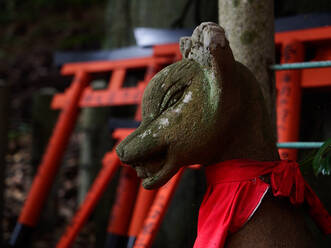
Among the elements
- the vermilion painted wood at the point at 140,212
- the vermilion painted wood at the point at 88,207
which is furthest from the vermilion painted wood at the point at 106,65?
the vermilion painted wood at the point at 140,212

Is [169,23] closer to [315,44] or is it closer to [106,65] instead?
[106,65]

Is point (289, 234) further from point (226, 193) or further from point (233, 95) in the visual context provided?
point (233, 95)

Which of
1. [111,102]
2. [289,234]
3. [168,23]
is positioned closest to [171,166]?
[289,234]

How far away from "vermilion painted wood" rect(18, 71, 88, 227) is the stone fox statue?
1994mm

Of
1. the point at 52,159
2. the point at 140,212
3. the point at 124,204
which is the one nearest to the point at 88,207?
the point at 124,204

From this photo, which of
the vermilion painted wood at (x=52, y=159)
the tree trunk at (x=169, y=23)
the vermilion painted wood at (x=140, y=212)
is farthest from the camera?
the vermilion painted wood at (x=52, y=159)

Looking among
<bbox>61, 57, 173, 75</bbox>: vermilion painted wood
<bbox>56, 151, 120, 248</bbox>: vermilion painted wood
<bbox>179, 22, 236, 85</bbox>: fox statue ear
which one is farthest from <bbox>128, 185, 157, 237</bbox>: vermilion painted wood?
<bbox>179, 22, 236, 85</bbox>: fox statue ear

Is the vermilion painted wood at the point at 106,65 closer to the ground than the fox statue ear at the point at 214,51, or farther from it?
closer to the ground

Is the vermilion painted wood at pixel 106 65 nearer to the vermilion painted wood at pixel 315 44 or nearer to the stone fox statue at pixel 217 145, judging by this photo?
the vermilion painted wood at pixel 315 44

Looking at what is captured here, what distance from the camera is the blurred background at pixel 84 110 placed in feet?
8.77

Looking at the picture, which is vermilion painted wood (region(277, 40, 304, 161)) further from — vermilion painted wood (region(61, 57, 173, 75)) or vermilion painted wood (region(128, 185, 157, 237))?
vermilion painted wood (region(61, 57, 173, 75))

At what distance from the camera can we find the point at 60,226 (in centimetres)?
487

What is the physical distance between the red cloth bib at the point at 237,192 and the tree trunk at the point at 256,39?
51 cm

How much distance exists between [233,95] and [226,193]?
28 cm
